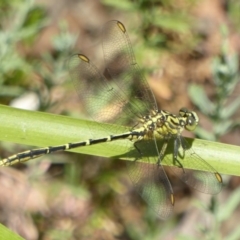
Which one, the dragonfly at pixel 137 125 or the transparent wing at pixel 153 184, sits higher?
the dragonfly at pixel 137 125

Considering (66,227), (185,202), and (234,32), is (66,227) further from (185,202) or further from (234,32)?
(234,32)

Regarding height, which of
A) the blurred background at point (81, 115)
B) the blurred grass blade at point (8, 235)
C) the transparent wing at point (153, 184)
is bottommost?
the blurred background at point (81, 115)

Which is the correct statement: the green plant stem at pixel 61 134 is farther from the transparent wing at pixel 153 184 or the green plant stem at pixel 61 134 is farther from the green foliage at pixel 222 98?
the green foliage at pixel 222 98

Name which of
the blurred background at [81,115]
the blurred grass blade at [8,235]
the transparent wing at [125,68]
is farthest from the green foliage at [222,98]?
the blurred grass blade at [8,235]

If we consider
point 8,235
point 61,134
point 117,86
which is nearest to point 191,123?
point 117,86

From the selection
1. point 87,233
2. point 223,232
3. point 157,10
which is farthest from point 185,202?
point 157,10

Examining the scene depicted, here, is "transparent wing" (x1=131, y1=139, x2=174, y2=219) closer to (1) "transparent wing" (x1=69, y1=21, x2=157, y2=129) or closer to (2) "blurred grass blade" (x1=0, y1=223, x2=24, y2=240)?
(1) "transparent wing" (x1=69, y1=21, x2=157, y2=129)

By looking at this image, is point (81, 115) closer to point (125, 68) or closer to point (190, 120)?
point (125, 68)

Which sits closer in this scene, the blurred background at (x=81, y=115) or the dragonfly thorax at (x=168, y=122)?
the dragonfly thorax at (x=168, y=122)

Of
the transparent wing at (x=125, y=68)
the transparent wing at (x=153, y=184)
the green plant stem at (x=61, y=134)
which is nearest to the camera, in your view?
the green plant stem at (x=61, y=134)
